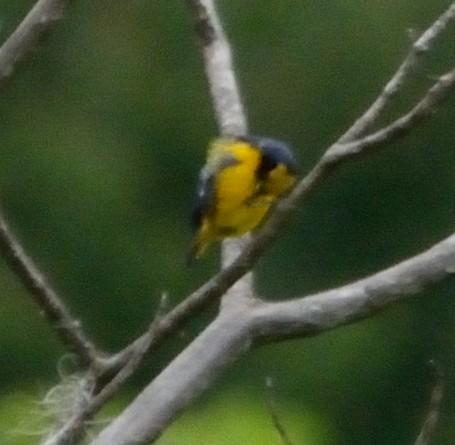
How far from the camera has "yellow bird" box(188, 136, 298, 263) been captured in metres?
1.81

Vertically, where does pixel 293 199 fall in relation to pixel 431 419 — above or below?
above

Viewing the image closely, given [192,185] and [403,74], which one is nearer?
[403,74]

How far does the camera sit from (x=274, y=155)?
184 centimetres

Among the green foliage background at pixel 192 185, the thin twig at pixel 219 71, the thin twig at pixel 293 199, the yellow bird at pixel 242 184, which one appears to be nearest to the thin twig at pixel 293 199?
the thin twig at pixel 293 199

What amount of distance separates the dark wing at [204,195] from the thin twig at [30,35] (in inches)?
14.9

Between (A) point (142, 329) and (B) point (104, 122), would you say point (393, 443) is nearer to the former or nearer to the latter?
(A) point (142, 329)

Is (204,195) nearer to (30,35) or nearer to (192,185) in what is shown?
(30,35)

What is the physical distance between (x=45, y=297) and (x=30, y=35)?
223mm

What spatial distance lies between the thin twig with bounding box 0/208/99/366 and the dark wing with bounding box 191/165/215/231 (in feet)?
0.86

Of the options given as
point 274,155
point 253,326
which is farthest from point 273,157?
point 253,326

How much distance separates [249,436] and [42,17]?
217cm

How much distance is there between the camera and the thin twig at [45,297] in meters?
1.53

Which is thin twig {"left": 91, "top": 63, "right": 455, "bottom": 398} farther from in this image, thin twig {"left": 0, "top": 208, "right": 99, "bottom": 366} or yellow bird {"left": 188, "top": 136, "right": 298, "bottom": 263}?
yellow bird {"left": 188, "top": 136, "right": 298, "bottom": 263}

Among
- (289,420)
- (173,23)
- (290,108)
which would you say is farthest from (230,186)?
(173,23)
